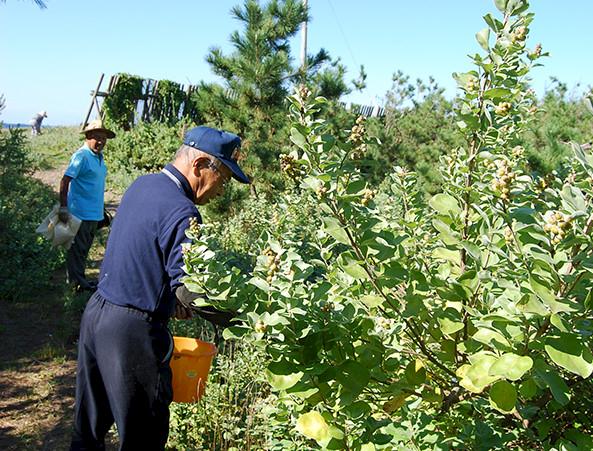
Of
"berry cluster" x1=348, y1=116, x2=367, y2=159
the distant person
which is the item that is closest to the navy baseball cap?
"berry cluster" x1=348, y1=116, x2=367, y2=159

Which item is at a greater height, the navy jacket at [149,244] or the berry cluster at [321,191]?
the berry cluster at [321,191]

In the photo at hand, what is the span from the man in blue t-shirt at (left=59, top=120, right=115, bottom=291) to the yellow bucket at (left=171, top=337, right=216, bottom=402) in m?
3.10

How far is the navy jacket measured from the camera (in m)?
2.31

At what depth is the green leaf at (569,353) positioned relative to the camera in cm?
105

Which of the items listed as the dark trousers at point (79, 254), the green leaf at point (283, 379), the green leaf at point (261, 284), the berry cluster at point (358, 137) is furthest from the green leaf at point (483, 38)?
the dark trousers at point (79, 254)

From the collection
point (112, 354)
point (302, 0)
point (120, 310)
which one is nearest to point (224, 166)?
point (120, 310)

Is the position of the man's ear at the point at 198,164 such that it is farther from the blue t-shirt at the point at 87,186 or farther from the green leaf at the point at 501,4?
the blue t-shirt at the point at 87,186

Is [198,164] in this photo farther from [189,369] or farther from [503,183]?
[503,183]

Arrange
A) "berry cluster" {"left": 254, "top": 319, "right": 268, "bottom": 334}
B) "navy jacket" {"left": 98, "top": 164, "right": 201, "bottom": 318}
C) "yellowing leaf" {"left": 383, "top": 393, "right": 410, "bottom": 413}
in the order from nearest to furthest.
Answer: "berry cluster" {"left": 254, "top": 319, "right": 268, "bottom": 334}
"yellowing leaf" {"left": 383, "top": 393, "right": 410, "bottom": 413}
"navy jacket" {"left": 98, "top": 164, "right": 201, "bottom": 318}

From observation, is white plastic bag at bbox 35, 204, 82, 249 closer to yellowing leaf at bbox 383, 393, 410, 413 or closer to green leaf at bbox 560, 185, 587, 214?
yellowing leaf at bbox 383, 393, 410, 413

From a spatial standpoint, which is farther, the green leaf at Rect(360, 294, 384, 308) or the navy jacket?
the navy jacket

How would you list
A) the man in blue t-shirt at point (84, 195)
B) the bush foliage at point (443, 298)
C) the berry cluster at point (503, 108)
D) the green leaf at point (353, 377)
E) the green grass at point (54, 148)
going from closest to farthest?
the bush foliage at point (443, 298), the green leaf at point (353, 377), the berry cluster at point (503, 108), the man in blue t-shirt at point (84, 195), the green grass at point (54, 148)

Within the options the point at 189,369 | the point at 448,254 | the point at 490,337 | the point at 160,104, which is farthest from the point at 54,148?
the point at 490,337

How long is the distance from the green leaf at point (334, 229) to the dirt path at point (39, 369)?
2820 mm
